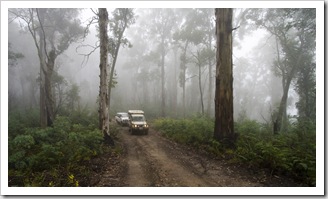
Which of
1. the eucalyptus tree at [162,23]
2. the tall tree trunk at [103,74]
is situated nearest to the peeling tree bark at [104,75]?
the tall tree trunk at [103,74]

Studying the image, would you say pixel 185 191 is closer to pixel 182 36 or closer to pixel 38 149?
pixel 38 149

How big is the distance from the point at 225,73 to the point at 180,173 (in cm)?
394

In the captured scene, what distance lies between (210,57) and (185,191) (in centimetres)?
1859

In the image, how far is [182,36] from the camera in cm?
2350

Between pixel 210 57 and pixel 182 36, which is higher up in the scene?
pixel 182 36

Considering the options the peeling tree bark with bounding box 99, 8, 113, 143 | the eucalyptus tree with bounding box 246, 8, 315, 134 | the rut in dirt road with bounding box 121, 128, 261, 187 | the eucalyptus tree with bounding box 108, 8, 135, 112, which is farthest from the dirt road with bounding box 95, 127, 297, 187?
the eucalyptus tree with bounding box 108, 8, 135, 112

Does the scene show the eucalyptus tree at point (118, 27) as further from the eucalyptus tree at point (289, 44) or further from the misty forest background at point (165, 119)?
the eucalyptus tree at point (289, 44)

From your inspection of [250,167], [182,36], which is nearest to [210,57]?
[182,36]

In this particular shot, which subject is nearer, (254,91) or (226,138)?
(226,138)

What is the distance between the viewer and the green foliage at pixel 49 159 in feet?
18.2

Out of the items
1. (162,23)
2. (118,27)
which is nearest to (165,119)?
(118,27)

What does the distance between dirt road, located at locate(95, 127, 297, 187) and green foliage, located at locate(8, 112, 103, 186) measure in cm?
84

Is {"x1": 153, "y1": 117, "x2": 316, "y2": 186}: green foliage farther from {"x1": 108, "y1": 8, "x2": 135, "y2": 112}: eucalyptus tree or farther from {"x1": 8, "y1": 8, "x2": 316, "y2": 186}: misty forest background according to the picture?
{"x1": 108, "y1": 8, "x2": 135, "y2": 112}: eucalyptus tree

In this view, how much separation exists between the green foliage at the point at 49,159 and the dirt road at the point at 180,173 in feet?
2.74
